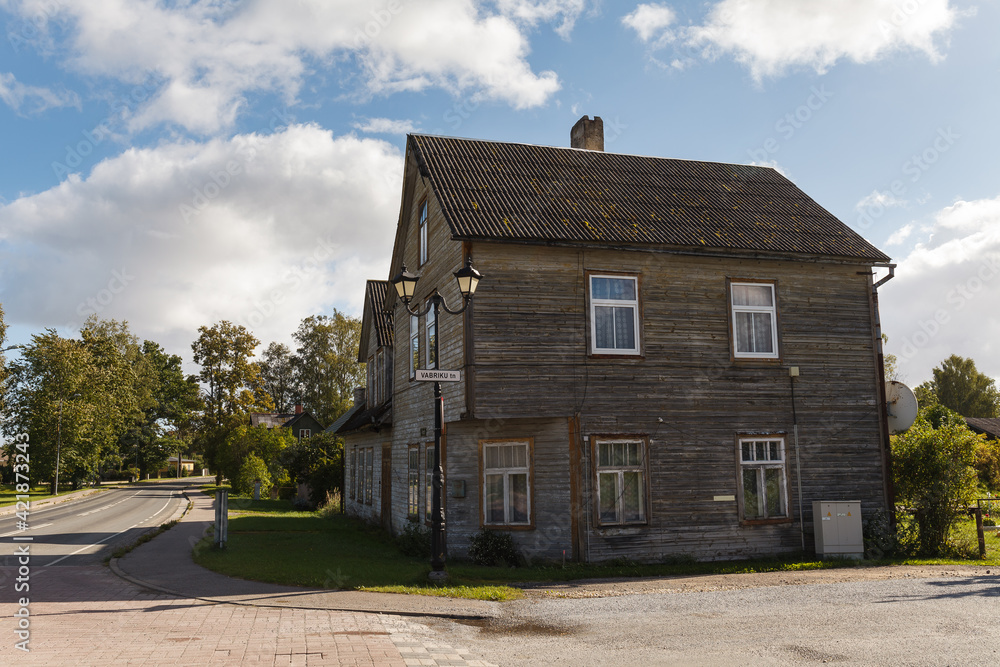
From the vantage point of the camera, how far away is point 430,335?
17.4m

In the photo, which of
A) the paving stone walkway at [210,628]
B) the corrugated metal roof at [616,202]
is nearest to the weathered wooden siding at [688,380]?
the corrugated metal roof at [616,202]

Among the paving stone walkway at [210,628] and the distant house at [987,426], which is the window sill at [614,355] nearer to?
the paving stone walkway at [210,628]

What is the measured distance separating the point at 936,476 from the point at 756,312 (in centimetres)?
541

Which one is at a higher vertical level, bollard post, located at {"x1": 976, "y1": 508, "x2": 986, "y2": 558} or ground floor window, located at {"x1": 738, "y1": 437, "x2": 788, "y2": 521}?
ground floor window, located at {"x1": 738, "y1": 437, "x2": 788, "y2": 521}

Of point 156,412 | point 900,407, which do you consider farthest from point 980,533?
point 156,412

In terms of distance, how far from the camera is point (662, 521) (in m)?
14.8

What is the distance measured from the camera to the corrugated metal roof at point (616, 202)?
49.7 feet

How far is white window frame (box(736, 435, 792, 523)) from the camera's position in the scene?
15.4 m

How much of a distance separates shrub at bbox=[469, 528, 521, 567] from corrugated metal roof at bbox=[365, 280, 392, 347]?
11.4 meters

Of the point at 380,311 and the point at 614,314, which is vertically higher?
the point at 380,311

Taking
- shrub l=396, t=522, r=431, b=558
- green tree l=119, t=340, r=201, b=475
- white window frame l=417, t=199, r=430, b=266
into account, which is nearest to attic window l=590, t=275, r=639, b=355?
white window frame l=417, t=199, r=430, b=266

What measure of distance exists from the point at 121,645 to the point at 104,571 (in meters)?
6.69

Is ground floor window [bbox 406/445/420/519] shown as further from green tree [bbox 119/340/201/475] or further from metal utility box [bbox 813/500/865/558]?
green tree [bbox 119/340/201/475]

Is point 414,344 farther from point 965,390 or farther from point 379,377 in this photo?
point 965,390
